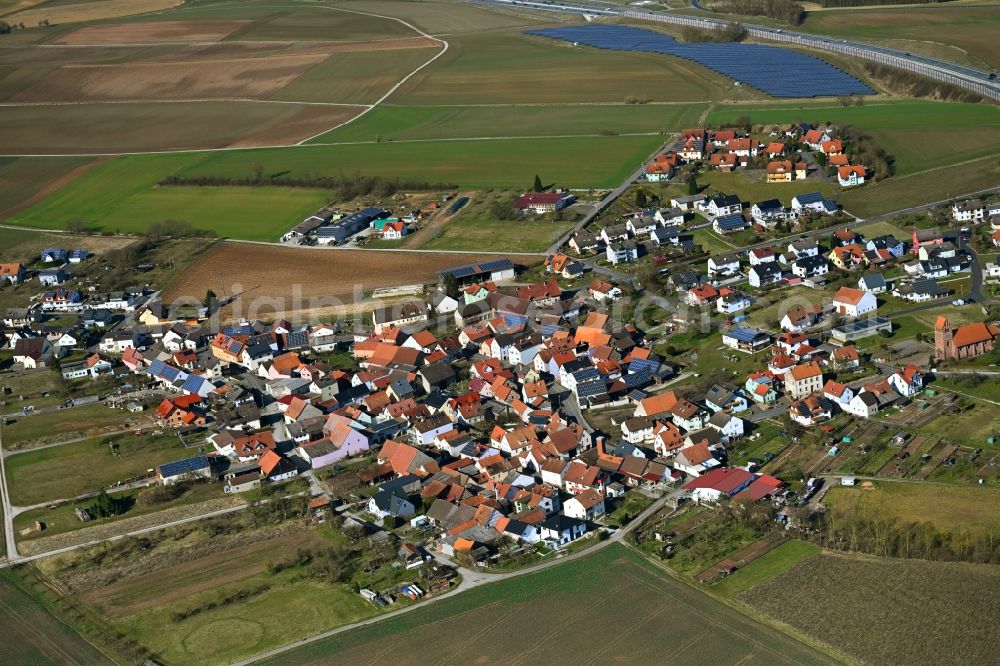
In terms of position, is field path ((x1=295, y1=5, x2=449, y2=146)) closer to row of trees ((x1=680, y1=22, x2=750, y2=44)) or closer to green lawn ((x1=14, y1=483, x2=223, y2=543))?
row of trees ((x1=680, y1=22, x2=750, y2=44))

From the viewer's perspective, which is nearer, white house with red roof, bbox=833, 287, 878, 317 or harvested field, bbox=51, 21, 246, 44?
white house with red roof, bbox=833, 287, 878, 317

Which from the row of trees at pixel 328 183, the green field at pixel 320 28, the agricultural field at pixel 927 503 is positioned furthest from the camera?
the green field at pixel 320 28

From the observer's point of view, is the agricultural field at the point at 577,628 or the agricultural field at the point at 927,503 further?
the agricultural field at the point at 927,503

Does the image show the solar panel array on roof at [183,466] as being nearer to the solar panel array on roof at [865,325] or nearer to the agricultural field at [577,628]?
the agricultural field at [577,628]

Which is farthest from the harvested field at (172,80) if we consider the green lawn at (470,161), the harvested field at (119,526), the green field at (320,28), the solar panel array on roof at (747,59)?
the harvested field at (119,526)

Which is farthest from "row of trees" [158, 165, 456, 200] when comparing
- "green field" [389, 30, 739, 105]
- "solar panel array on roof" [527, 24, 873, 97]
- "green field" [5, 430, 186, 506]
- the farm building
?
"green field" [5, 430, 186, 506]

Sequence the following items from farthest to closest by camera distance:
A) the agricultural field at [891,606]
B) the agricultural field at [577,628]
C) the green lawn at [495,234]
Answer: the green lawn at [495,234] < the agricultural field at [577,628] < the agricultural field at [891,606]

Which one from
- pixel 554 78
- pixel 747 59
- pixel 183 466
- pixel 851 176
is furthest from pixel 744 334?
pixel 747 59
